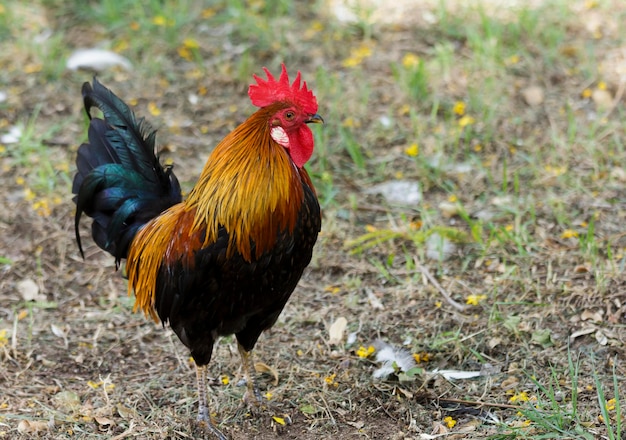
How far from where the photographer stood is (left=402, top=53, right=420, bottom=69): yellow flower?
242 inches

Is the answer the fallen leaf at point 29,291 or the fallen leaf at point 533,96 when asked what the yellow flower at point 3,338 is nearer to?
the fallen leaf at point 29,291

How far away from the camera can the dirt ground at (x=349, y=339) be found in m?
3.56

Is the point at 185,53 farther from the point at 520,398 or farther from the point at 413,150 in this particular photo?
the point at 520,398

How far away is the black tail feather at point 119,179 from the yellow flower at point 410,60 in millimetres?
2808

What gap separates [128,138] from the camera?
3797 millimetres

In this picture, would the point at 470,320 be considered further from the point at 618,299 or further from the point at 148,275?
the point at 148,275

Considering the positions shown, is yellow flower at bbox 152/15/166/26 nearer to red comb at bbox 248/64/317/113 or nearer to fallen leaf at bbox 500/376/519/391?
red comb at bbox 248/64/317/113

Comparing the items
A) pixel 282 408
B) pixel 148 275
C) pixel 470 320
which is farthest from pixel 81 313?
pixel 470 320

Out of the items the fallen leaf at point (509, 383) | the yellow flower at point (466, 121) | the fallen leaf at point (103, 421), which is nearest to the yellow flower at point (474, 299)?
the fallen leaf at point (509, 383)

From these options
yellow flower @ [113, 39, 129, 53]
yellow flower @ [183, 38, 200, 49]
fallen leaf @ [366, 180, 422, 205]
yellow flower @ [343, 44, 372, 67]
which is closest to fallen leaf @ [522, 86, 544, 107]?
fallen leaf @ [366, 180, 422, 205]

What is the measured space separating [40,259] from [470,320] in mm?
2515

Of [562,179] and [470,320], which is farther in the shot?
[562,179]

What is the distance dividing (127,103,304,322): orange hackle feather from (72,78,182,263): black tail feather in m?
0.50

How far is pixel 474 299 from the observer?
4199 mm
